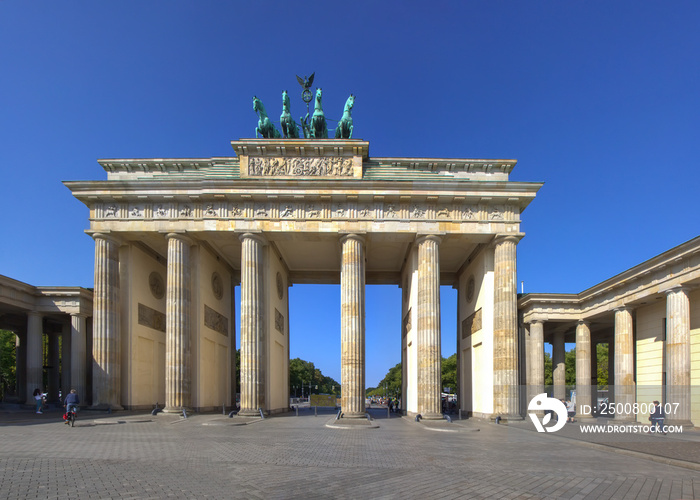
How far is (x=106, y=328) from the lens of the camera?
86.3 feet

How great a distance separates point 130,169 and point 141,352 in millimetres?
10918

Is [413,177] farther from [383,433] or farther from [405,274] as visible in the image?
[383,433]

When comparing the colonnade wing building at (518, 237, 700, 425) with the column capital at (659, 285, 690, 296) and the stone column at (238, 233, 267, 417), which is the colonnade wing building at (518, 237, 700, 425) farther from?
the stone column at (238, 233, 267, 417)

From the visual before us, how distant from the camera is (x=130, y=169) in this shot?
96.8 ft

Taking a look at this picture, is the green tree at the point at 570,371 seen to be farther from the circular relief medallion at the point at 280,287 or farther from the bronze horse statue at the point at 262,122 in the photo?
the bronze horse statue at the point at 262,122

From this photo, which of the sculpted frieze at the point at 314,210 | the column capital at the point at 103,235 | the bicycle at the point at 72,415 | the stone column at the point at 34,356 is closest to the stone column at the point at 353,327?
the sculpted frieze at the point at 314,210

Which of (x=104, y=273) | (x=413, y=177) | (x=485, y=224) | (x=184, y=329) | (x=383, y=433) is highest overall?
(x=413, y=177)

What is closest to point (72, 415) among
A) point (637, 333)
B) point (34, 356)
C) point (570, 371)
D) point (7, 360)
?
point (34, 356)

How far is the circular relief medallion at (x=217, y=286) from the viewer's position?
32.1 m

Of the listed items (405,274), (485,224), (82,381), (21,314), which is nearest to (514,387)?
(485,224)

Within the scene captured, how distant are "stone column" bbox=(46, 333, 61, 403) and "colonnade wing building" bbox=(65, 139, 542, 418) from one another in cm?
1339

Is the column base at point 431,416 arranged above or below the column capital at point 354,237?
below

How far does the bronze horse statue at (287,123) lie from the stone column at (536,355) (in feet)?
65.2

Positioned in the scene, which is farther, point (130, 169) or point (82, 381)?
point (130, 169)
